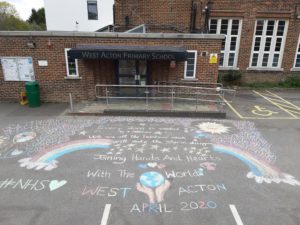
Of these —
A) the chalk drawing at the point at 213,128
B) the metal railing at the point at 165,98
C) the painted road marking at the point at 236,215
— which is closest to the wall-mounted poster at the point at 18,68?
the metal railing at the point at 165,98

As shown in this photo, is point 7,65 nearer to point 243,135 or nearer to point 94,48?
point 94,48

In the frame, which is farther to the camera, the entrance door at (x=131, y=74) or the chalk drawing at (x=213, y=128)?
the entrance door at (x=131, y=74)

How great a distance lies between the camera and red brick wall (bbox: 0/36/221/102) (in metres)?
9.24

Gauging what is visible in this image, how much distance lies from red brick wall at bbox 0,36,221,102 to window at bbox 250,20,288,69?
6.25 metres

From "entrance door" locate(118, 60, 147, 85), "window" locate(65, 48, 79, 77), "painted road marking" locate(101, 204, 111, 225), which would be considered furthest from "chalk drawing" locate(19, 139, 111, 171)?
"entrance door" locate(118, 60, 147, 85)

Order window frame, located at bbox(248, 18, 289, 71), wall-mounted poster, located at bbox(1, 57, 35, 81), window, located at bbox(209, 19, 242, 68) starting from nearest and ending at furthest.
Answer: wall-mounted poster, located at bbox(1, 57, 35, 81)
window frame, located at bbox(248, 18, 289, 71)
window, located at bbox(209, 19, 242, 68)

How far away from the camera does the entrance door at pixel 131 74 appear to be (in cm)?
1014

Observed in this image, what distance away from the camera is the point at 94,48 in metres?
8.70

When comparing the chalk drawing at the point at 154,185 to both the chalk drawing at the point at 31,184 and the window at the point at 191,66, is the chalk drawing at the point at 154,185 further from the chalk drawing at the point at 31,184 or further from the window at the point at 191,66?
the window at the point at 191,66

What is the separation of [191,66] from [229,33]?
5878 millimetres

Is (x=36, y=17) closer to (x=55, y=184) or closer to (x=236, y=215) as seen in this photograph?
(x=55, y=184)

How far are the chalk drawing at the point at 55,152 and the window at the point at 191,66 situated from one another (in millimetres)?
5197

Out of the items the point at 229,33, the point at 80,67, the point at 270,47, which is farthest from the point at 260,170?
the point at 270,47

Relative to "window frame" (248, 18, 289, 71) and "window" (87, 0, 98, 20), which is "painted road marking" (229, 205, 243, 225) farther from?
"window" (87, 0, 98, 20)
